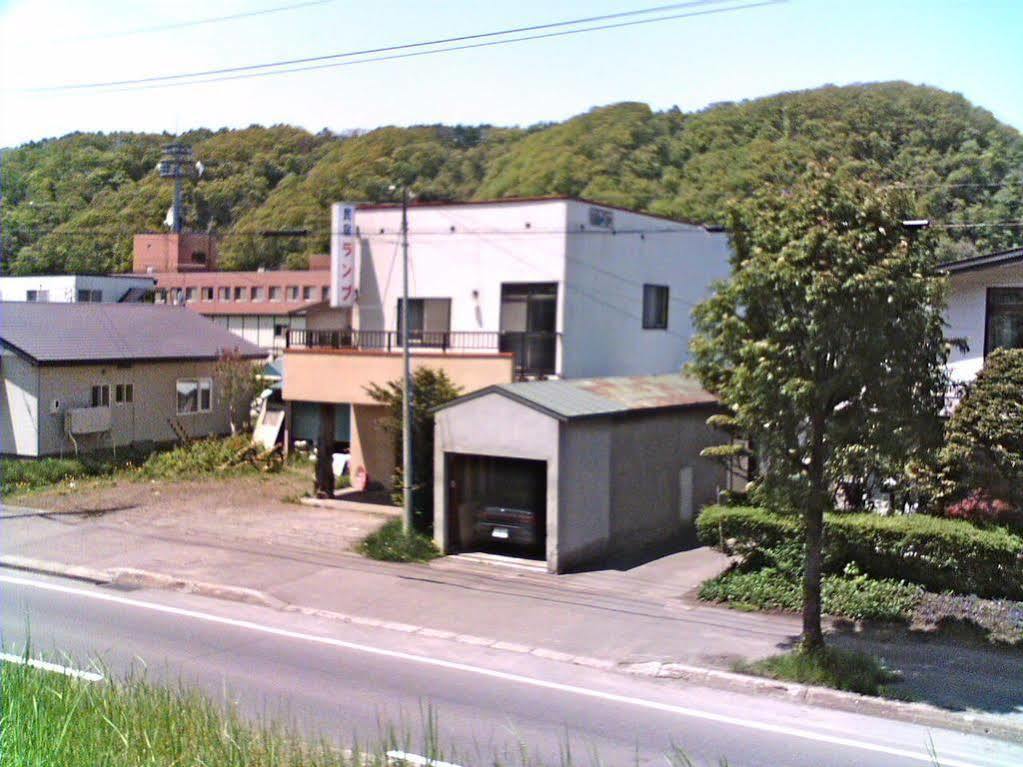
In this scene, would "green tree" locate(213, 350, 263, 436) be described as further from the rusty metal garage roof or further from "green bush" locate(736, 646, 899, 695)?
"green bush" locate(736, 646, 899, 695)

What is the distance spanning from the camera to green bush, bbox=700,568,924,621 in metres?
13.4

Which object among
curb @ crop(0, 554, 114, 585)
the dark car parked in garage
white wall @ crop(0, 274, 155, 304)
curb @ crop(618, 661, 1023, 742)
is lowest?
curb @ crop(0, 554, 114, 585)

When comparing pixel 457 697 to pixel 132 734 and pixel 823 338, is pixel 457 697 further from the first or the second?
pixel 823 338

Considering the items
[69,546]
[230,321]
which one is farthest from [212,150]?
[230,321]

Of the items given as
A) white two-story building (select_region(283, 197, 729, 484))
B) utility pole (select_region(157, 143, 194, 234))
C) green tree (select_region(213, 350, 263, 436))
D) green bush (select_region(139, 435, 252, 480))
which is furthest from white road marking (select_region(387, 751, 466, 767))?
green tree (select_region(213, 350, 263, 436))

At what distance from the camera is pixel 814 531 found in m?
11.5

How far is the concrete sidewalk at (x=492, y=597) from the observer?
11.8 m

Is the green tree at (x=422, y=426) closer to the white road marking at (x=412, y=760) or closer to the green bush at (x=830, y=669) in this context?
the green bush at (x=830, y=669)

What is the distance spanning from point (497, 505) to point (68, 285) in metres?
21.1

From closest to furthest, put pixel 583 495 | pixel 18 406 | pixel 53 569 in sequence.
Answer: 1. pixel 583 495
2. pixel 53 569
3. pixel 18 406

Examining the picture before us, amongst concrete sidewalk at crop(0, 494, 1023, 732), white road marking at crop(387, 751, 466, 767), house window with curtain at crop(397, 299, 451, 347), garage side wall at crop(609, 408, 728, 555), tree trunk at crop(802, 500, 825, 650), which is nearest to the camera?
white road marking at crop(387, 751, 466, 767)

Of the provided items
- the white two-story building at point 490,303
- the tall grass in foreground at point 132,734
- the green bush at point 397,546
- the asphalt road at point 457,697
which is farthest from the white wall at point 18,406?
the tall grass in foreground at point 132,734

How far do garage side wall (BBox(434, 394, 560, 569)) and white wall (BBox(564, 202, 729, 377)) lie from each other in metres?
5.48

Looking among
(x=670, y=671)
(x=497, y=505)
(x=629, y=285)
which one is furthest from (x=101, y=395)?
(x=670, y=671)
